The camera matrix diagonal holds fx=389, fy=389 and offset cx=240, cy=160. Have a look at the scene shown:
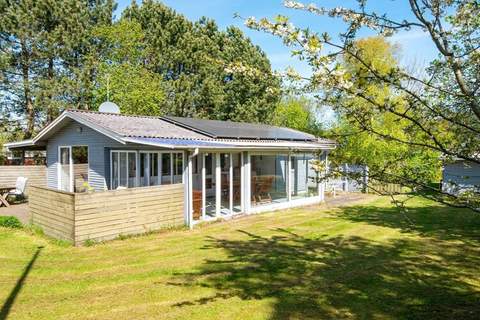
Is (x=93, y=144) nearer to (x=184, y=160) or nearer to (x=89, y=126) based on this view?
(x=89, y=126)

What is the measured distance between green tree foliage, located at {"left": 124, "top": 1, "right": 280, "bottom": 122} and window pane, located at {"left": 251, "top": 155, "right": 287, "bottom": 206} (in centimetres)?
1454

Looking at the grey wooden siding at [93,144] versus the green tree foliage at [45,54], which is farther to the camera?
the green tree foliage at [45,54]

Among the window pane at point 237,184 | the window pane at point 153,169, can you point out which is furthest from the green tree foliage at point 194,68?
the window pane at point 153,169

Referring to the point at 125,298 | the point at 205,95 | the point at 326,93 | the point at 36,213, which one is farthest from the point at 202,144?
the point at 205,95

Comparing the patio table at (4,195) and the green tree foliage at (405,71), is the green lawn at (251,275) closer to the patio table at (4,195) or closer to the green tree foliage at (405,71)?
the green tree foliage at (405,71)

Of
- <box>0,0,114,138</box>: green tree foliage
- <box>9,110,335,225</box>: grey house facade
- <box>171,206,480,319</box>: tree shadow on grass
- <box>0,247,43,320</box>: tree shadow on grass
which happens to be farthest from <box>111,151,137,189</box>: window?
<box>0,0,114,138</box>: green tree foliage

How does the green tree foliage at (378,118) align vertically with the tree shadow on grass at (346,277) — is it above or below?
above

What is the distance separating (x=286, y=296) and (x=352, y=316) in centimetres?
116

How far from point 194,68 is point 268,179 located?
18.5 meters

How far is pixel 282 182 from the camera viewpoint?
1692 cm

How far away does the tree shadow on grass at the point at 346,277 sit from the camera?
599cm

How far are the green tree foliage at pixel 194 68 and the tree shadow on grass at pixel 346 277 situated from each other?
70.2 ft

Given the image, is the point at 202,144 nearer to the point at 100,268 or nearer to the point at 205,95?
the point at 100,268

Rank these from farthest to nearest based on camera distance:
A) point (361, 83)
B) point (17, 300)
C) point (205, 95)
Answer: point (205, 95) < point (17, 300) < point (361, 83)
